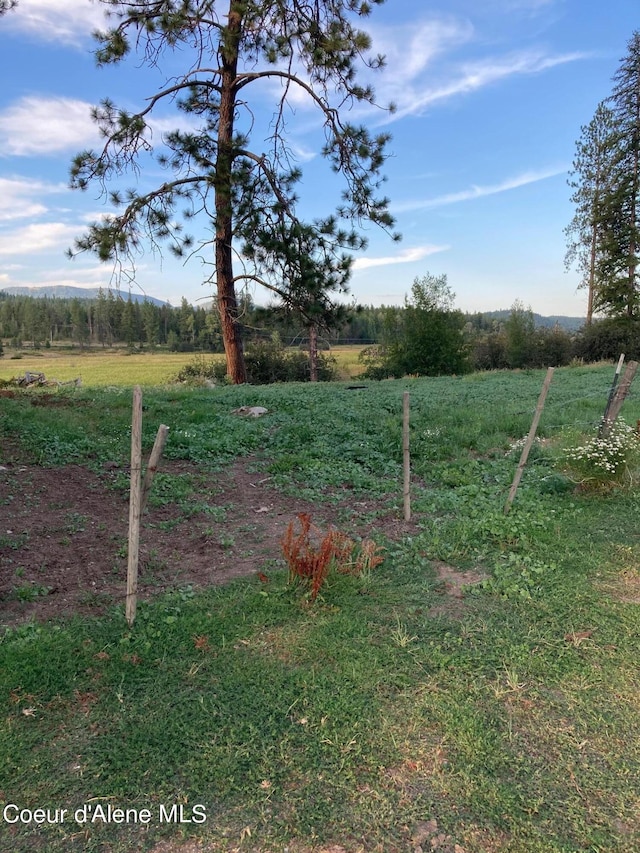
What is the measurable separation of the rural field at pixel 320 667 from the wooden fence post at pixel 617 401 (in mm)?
345

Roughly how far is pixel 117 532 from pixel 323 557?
183 cm

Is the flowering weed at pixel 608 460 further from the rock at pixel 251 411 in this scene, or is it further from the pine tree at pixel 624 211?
the pine tree at pixel 624 211

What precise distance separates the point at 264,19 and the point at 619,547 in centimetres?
1167

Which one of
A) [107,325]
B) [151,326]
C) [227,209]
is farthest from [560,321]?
[107,325]

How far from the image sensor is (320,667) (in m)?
2.59

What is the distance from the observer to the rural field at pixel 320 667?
180 centimetres

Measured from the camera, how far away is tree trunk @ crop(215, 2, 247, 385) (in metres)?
10.5

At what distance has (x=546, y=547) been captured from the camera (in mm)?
4035

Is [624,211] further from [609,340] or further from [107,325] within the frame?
[107,325]

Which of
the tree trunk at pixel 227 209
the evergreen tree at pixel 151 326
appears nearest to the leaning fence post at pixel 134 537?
the tree trunk at pixel 227 209

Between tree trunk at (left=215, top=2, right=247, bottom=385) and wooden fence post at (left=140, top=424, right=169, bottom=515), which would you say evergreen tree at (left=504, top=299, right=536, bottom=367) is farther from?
wooden fence post at (left=140, top=424, right=169, bottom=515)

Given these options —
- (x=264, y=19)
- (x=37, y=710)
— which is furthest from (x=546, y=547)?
(x=264, y=19)

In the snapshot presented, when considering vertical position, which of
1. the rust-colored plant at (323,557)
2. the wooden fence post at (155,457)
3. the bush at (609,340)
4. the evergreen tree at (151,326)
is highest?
the evergreen tree at (151,326)

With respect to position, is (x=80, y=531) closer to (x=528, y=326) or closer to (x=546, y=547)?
(x=546, y=547)
